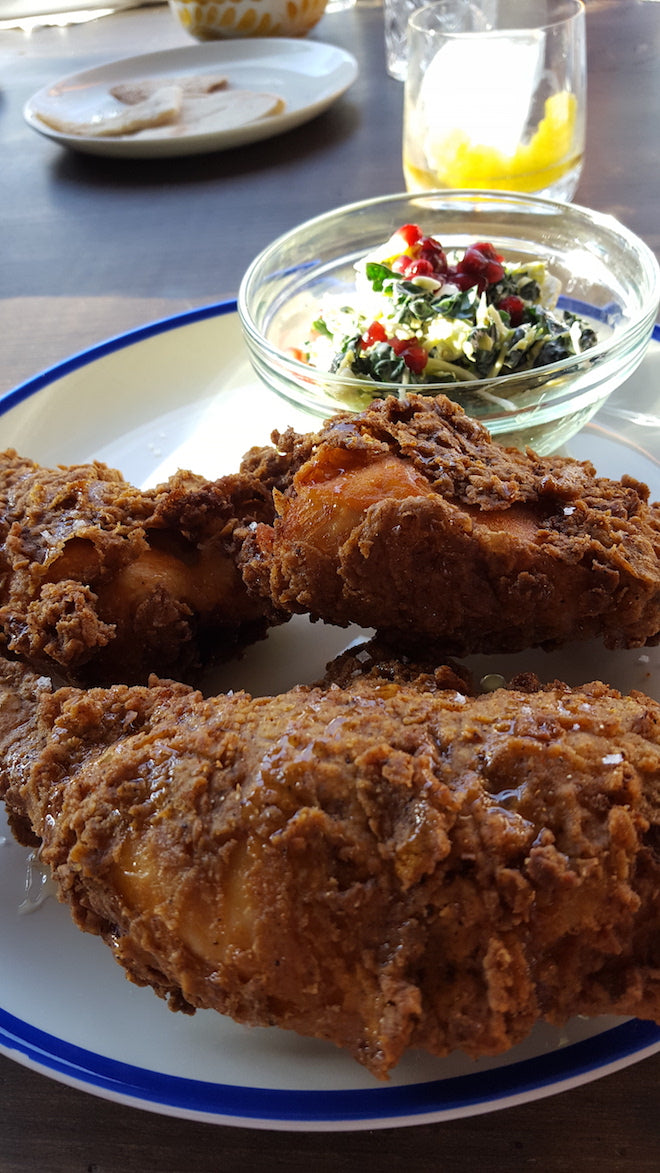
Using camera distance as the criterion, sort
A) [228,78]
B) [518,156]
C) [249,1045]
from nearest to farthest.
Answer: [249,1045], [518,156], [228,78]

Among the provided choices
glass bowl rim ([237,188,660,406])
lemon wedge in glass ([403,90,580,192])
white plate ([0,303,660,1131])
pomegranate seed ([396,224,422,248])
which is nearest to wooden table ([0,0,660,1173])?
white plate ([0,303,660,1131])

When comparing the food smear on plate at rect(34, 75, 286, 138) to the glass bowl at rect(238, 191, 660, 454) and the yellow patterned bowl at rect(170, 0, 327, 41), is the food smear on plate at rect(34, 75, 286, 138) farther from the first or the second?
the glass bowl at rect(238, 191, 660, 454)

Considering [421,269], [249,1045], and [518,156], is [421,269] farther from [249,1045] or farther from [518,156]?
[249,1045]

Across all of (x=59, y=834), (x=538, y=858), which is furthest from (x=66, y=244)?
(x=538, y=858)

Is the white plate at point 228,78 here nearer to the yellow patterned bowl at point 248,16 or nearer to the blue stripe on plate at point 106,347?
the yellow patterned bowl at point 248,16

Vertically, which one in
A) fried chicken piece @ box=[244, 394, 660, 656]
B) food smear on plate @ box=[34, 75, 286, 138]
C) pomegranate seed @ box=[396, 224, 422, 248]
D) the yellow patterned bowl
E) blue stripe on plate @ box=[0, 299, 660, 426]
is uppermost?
the yellow patterned bowl

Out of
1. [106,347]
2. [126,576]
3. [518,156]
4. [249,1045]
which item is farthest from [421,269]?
[249,1045]
